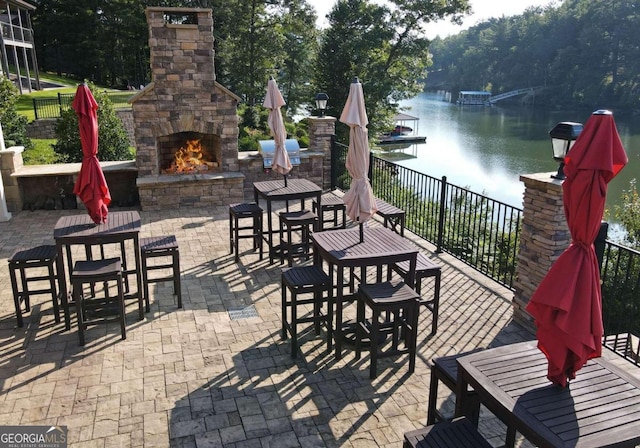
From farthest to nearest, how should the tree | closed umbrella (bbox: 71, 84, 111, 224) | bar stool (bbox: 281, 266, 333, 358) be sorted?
the tree → closed umbrella (bbox: 71, 84, 111, 224) → bar stool (bbox: 281, 266, 333, 358)

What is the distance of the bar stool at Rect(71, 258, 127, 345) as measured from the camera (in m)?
5.42

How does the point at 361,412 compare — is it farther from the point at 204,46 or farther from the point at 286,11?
the point at 286,11

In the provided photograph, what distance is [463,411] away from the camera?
3.75 meters

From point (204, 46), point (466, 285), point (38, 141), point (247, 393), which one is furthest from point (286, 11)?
point (247, 393)

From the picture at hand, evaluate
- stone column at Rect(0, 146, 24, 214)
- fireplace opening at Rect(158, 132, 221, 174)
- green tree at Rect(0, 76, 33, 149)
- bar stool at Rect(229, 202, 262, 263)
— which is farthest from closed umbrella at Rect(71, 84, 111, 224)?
green tree at Rect(0, 76, 33, 149)

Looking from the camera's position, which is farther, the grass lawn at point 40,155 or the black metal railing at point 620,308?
the grass lawn at point 40,155

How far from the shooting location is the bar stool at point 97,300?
542 cm

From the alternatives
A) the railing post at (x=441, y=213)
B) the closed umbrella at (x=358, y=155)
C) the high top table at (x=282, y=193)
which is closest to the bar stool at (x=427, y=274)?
the closed umbrella at (x=358, y=155)

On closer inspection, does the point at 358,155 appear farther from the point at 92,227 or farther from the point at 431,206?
the point at 431,206

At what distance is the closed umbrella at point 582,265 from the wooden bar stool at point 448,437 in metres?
0.60

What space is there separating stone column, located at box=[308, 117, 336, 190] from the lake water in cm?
928

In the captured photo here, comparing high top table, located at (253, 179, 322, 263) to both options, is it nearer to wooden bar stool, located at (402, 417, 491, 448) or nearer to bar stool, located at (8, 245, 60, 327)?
bar stool, located at (8, 245, 60, 327)

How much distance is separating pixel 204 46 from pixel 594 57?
5219 centimetres

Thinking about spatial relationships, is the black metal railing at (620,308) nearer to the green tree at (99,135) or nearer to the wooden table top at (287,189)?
the wooden table top at (287,189)
